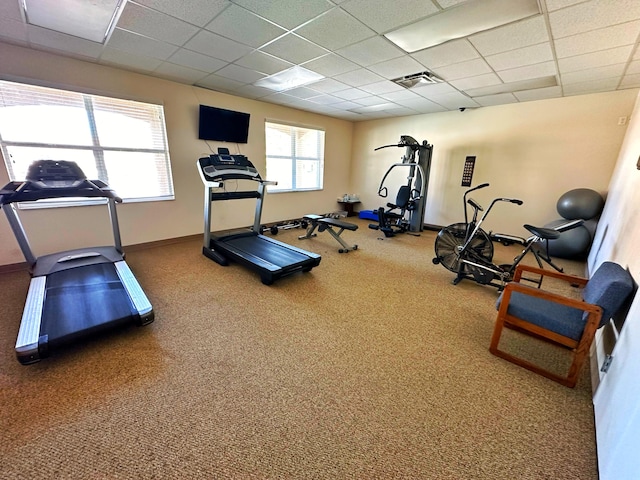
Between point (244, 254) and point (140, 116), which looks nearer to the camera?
point (244, 254)

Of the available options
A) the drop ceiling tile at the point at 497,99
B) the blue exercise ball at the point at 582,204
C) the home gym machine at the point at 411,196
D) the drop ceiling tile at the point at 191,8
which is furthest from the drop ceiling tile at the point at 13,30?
the blue exercise ball at the point at 582,204

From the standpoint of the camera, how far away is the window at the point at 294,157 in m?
5.86

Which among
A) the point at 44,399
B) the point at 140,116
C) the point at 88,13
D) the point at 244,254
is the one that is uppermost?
the point at 88,13

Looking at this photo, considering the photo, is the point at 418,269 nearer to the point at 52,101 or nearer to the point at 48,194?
the point at 48,194

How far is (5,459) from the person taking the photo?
1.27 m

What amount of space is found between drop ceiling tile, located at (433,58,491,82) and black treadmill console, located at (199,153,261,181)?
2.95m

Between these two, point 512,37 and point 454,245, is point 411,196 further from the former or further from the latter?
point 512,37

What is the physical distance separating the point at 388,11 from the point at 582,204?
4.27 meters

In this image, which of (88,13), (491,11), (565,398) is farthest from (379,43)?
(565,398)

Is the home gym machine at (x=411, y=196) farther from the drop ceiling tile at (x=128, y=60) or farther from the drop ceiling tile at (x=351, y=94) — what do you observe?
the drop ceiling tile at (x=128, y=60)

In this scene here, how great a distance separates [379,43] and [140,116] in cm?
361

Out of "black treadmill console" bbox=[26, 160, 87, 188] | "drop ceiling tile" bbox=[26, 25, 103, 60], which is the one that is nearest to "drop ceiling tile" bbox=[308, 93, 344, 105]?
"drop ceiling tile" bbox=[26, 25, 103, 60]

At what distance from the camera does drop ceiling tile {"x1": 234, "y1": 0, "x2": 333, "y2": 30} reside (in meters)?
2.15

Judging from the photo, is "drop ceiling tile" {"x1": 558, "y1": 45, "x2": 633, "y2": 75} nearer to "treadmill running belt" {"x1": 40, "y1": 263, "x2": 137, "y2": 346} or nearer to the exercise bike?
the exercise bike
